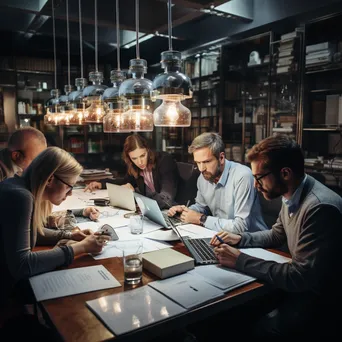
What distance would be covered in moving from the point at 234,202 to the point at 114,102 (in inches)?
40.5

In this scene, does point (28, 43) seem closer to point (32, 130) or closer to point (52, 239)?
point (32, 130)

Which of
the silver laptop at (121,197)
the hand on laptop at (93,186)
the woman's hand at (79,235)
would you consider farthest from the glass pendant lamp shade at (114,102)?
the hand on laptop at (93,186)

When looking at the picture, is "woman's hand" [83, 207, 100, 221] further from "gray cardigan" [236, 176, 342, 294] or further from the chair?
"gray cardigan" [236, 176, 342, 294]

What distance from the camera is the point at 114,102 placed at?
7.03 ft

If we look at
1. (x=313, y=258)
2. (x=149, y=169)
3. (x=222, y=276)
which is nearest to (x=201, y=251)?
(x=222, y=276)

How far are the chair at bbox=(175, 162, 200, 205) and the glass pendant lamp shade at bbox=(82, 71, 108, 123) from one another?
100 centimetres

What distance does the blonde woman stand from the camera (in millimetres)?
1407

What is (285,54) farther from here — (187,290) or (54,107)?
(187,290)

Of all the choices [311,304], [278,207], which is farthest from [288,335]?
[278,207]

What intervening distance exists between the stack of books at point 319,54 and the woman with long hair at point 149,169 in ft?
6.04

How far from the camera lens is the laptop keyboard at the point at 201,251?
1.56 metres

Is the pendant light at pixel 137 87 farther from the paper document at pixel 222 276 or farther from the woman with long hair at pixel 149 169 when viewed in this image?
the woman with long hair at pixel 149 169

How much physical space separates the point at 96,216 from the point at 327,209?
4.91 feet

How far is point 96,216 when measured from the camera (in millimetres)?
2336
